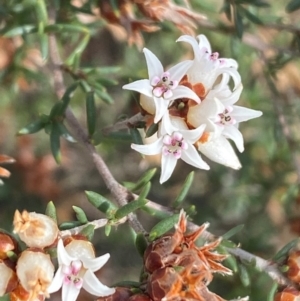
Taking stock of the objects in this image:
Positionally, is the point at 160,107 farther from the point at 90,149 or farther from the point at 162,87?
the point at 90,149

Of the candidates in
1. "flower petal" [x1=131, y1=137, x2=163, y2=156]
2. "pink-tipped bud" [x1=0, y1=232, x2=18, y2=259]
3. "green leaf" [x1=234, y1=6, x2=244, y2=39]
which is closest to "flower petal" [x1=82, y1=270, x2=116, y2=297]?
"pink-tipped bud" [x1=0, y1=232, x2=18, y2=259]

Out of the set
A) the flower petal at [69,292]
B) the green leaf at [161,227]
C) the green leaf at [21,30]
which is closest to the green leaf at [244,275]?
the green leaf at [161,227]

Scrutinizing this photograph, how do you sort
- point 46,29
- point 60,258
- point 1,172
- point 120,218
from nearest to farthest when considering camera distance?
point 60,258
point 120,218
point 1,172
point 46,29

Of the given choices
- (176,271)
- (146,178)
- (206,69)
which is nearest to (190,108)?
(206,69)

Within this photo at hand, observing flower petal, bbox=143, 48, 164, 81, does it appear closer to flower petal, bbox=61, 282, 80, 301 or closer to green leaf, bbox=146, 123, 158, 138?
green leaf, bbox=146, 123, 158, 138

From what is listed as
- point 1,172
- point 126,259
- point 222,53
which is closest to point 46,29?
point 1,172

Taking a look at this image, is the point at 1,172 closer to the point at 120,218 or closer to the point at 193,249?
the point at 120,218
